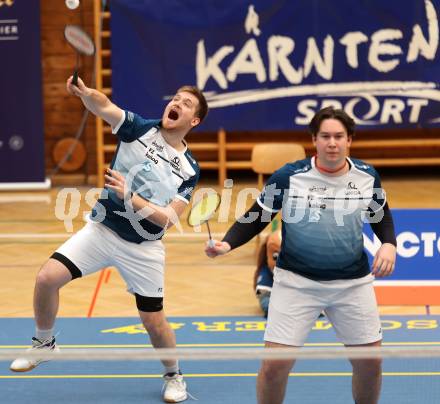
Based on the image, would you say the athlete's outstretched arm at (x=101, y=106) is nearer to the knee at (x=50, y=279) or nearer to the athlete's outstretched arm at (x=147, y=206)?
the athlete's outstretched arm at (x=147, y=206)

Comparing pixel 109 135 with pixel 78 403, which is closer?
pixel 78 403

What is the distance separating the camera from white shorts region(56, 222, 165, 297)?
5.93 meters

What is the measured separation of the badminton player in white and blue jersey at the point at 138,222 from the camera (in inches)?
232

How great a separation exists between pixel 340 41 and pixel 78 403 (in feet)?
25.9

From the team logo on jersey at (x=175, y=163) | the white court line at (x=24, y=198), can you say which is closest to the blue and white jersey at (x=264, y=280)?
the team logo on jersey at (x=175, y=163)

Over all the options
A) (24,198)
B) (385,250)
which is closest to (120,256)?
(385,250)

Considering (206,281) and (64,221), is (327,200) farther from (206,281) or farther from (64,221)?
(64,221)

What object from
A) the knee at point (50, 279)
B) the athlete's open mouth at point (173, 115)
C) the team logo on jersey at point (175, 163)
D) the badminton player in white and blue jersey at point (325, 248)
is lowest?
the knee at point (50, 279)

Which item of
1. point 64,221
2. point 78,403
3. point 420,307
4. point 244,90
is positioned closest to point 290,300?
point 78,403

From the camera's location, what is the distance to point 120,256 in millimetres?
5926

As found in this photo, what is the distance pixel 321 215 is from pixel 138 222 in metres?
1.31

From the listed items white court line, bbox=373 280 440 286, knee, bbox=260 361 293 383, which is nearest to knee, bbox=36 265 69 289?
knee, bbox=260 361 293 383

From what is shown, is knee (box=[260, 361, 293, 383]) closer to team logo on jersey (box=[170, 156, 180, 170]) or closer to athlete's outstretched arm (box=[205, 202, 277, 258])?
athlete's outstretched arm (box=[205, 202, 277, 258])

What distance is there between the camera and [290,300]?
5.00 metres
